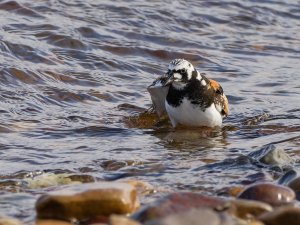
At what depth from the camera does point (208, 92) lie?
27.7 feet

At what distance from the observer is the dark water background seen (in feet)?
21.4

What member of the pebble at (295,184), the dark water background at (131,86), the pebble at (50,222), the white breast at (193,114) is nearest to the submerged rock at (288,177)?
the pebble at (295,184)

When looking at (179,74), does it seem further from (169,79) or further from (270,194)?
(270,194)

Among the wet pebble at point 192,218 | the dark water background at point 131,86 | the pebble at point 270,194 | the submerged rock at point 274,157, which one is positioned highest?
the wet pebble at point 192,218

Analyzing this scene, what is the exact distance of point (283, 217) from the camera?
15.0ft

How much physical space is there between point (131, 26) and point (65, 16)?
0.89 m

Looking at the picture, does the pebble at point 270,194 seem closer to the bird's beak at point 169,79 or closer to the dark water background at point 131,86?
the dark water background at point 131,86

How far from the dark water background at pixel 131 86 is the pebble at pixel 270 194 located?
643mm

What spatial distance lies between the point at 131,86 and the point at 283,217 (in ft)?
18.1

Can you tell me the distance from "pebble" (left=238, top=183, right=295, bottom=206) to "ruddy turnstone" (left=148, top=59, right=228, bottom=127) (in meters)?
3.09

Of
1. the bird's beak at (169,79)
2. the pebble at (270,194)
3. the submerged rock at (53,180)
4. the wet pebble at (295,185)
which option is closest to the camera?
the pebble at (270,194)

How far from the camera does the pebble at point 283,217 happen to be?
4.54 metres

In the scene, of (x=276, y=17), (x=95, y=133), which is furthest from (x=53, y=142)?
(x=276, y=17)

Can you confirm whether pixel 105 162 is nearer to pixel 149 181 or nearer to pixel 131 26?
pixel 149 181
